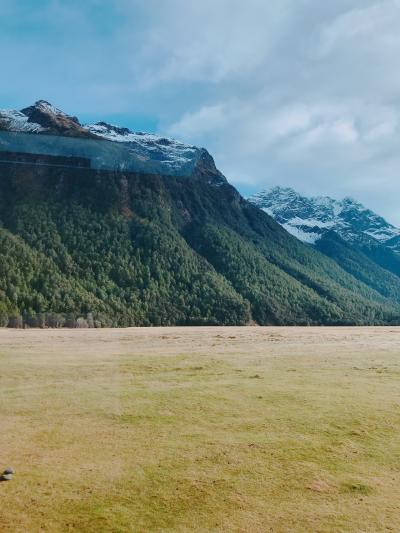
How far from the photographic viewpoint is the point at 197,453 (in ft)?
75.8

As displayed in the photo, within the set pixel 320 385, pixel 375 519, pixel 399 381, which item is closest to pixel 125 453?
pixel 375 519

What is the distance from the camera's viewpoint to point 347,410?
Answer: 31172 millimetres

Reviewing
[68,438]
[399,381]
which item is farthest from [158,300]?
[68,438]

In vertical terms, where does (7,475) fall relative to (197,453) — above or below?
above

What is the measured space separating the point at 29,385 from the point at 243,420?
17552mm

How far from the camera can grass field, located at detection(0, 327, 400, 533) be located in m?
17.8

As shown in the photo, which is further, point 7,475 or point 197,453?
point 197,453

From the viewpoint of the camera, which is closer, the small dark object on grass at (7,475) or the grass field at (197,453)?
the grass field at (197,453)

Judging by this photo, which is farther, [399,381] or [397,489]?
[399,381]

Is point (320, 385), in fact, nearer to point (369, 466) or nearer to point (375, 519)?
point (369, 466)

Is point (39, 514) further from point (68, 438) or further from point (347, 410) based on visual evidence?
point (347, 410)

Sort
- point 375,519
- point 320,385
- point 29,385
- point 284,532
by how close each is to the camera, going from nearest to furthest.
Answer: point 284,532 → point 375,519 → point 29,385 → point 320,385

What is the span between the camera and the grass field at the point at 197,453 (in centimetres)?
1775

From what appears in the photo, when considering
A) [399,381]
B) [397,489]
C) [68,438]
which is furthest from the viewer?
[399,381]
